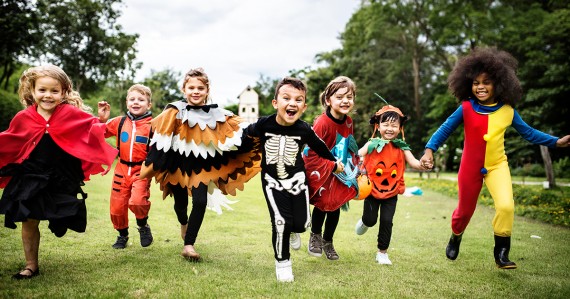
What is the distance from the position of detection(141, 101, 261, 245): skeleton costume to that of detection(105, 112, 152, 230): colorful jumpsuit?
0.42 meters

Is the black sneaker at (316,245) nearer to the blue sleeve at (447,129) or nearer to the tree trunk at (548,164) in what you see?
the blue sleeve at (447,129)

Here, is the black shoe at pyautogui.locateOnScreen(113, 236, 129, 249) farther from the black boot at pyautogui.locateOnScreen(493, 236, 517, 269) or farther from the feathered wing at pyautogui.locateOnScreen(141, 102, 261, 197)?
the black boot at pyautogui.locateOnScreen(493, 236, 517, 269)

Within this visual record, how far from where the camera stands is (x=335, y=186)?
16.6 ft

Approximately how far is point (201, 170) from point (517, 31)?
21205mm

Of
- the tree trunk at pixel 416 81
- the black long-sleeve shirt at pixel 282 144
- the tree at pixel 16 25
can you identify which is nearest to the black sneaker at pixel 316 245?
the black long-sleeve shirt at pixel 282 144

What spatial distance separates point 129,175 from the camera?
543 centimetres

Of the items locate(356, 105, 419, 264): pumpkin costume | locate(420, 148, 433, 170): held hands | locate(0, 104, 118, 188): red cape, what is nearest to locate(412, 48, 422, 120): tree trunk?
locate(356, 105, 419, 264): pumpkin costume

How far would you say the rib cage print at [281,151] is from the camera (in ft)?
14.1

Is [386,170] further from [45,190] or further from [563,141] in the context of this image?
[45,190]

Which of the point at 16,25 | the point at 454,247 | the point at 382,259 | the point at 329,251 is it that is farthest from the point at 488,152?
the point at 16,25

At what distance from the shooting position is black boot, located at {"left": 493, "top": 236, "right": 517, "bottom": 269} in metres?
4.25

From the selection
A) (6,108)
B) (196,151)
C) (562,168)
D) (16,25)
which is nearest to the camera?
(196,151)

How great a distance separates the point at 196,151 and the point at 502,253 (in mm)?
3485

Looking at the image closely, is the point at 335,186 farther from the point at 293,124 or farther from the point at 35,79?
the point at 35,79
